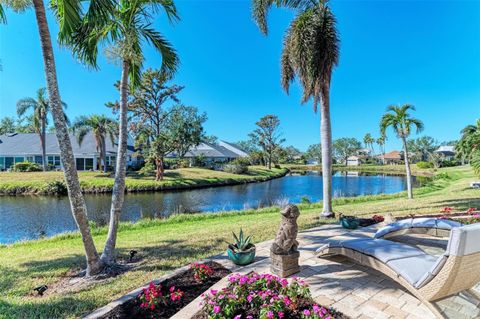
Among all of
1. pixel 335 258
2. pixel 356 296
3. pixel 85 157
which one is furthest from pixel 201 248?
pixel 85 157

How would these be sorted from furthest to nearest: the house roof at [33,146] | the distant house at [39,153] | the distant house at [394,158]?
the distant house at [394,158]
the house roof at [33,146]
the distant house at [39,153]

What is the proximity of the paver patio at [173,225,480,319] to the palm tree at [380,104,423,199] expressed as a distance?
29.9 ft

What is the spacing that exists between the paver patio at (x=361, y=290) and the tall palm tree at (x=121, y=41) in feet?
7.24

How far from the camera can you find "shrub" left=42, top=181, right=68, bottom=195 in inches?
→ 720

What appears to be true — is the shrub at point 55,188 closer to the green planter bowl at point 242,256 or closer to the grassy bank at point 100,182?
the grassy bank at point 100,182

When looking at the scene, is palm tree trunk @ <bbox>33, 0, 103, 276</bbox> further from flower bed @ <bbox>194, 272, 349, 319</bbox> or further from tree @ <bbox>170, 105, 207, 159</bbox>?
tree @ <bbox>170, 105, 207, 159</bbox>

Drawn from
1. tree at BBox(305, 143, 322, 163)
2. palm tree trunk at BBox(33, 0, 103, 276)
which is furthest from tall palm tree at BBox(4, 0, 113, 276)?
tree at BBox(305, 143, 322, 163)

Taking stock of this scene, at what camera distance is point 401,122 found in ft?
39.4

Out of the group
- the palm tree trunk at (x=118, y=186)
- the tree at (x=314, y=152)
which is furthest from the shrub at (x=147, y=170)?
the tree at (x=314, y=152)

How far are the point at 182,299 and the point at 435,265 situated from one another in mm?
2894

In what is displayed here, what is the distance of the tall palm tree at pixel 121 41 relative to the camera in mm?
4508

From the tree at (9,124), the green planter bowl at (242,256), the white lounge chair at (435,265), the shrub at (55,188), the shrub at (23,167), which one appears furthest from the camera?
the tree at (9,124)

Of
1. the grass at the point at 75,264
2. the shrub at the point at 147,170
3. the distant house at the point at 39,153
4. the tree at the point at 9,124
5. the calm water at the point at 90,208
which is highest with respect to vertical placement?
the tree at the point at 9,124

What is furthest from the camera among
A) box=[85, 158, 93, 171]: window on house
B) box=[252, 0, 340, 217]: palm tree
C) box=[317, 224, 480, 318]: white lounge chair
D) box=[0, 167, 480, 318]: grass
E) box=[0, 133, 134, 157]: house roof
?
box=[85, 158, 93, 171]: window on house
